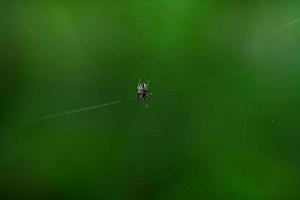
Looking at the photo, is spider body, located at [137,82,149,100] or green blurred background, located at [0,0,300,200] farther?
spider body, located at [137,82,149,100]

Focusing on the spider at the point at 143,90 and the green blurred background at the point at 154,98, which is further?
the spider at the point at 143,90

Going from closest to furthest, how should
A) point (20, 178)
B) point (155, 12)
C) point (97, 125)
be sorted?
point (20, 178) < point (97, 125) < point (155, 12)

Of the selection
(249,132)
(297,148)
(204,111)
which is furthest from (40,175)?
(297,148)

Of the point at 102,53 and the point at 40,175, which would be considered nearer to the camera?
the point at 40,175

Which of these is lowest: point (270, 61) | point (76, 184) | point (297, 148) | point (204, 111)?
point (76, 184)

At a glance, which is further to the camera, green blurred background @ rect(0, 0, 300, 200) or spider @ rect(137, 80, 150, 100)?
spider @ rect(137, 80, 150, 100)

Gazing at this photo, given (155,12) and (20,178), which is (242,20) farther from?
(20,178)

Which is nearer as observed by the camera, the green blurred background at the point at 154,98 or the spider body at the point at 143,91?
the green blurred background at the point at 154,98

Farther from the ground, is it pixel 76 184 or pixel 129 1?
pixel 129 1
